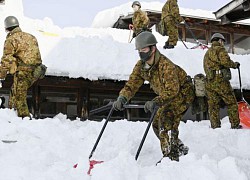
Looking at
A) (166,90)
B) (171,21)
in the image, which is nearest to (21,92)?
(166,90)

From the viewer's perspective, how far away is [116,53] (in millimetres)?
9578

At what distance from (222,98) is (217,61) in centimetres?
79

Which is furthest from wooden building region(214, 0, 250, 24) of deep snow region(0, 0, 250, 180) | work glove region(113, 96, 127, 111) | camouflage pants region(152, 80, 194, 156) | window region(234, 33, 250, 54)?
window region(234, 33, 250, 54)

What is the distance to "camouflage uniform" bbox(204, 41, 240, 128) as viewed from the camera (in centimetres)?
693

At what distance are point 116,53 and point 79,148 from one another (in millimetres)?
4814

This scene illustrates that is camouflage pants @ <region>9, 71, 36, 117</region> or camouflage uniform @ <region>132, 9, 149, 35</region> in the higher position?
camouflage uniform @ <region>132, 9, 149, 35</region>

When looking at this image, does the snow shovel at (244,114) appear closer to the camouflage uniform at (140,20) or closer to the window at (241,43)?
the camouflage uniform at (140,20)

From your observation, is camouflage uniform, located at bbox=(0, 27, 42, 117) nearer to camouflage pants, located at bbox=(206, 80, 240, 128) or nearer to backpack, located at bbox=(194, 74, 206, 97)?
backpack, located at bbox=(194, 74, 206, 97)

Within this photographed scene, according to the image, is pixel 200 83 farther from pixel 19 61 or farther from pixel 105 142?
pixel 19 61

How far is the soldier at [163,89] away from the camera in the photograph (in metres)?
4.10

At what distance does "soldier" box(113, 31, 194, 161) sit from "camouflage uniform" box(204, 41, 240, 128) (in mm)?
2569

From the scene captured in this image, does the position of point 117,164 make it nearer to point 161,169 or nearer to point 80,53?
point 161,169

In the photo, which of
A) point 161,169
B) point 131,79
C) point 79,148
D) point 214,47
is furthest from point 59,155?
point 214,47

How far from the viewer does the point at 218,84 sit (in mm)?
7023
